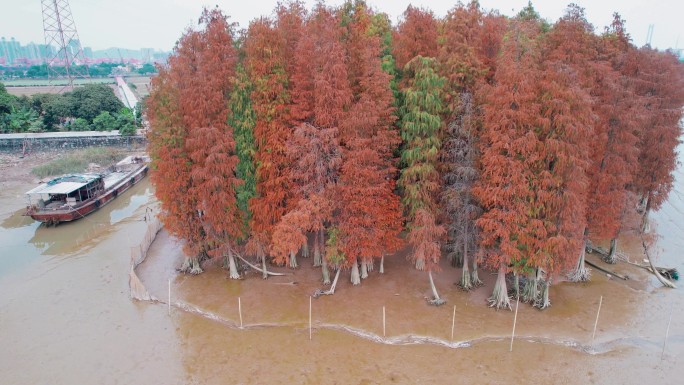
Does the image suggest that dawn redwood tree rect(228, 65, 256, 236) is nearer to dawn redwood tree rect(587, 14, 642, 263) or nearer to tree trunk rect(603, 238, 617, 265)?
dawn redwood tree rect(587, 14, 642, 263)

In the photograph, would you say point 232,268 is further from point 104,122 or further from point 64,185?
point 104,122

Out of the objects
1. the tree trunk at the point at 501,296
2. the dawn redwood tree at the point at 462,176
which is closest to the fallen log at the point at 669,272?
the tree trunk at the point at 501,296

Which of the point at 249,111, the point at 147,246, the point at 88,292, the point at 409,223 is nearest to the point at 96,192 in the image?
the point at 147,246

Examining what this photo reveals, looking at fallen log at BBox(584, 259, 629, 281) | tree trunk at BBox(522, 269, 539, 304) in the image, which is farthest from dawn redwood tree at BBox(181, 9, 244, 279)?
fallen log at BBox(584, 259, 629, 281)

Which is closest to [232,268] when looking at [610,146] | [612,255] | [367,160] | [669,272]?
[367,160]

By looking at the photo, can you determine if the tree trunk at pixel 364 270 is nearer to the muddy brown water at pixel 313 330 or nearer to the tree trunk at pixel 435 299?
the muddy brown water at pixel 313 330

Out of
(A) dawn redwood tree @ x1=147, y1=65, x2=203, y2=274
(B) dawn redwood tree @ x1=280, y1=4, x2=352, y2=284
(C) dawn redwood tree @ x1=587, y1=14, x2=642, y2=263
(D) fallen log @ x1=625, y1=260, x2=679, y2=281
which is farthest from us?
(D) fallen log @ x1=625, y1=260, x2=679, y2=281

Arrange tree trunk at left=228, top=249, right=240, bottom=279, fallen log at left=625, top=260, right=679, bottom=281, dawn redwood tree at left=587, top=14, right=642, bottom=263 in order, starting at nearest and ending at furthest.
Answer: dawn redwood tree at left=587, top=14, right=642, bottom=263, fallen log at left=625, top=260, right=679, bottom=281, tree trunk at left=228, top=249, right=240, bottom=279
